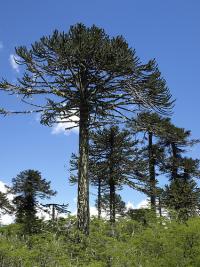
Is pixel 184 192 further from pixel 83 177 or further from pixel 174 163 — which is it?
pixel 83 177

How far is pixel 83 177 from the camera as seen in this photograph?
16.7 metres

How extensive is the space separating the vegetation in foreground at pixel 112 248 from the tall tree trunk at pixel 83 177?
0.36 m

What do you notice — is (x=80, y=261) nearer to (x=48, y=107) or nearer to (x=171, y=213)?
(x=171, y=213)

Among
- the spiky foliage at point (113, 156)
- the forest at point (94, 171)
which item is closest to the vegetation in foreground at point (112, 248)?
the forest at point (94, 171)

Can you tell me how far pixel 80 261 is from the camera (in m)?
13.4

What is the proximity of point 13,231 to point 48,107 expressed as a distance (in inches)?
263

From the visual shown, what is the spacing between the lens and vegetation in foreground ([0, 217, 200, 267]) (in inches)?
476

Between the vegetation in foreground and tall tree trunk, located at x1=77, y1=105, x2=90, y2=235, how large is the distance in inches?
14.3

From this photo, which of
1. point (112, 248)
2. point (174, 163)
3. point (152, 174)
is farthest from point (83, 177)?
point (174, 163)

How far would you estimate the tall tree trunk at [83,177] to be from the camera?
1603cm

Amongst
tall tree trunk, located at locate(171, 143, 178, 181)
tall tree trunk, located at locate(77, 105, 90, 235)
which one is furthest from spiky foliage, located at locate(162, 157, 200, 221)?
tall tree trunk, located at locate(77, 105, 90, 235)

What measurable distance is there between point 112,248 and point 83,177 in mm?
3890

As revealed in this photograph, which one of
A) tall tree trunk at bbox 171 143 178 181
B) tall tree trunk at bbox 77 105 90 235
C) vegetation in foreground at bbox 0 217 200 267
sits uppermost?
tall tree trunk at bbox 171 143 178 181

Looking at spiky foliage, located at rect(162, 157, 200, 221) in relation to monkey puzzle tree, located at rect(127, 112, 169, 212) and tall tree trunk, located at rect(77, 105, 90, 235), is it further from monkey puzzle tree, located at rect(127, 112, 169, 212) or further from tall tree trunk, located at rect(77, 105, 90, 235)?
tall tree trunk, located at rect(77, 105, 90, 235)
